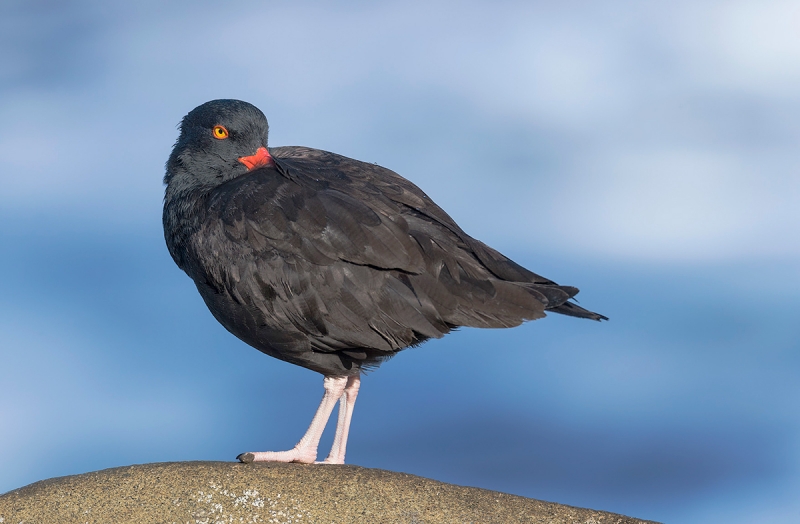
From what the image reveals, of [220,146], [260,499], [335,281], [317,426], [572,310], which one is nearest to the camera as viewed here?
[260,499]

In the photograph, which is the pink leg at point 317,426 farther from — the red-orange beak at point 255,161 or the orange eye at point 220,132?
the orange eye at point 220,132

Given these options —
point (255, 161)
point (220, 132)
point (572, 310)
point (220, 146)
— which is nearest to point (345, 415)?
point (572, 310)

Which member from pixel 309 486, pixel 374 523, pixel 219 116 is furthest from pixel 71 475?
pixel 219 116

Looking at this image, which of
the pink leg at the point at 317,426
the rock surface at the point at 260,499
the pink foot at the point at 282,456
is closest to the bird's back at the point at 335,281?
the pink leg at the point at 317,426

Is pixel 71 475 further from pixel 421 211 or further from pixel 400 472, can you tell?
pixel 421 211

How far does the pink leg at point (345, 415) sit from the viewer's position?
7.57 meters

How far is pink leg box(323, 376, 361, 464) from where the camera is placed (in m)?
7.57

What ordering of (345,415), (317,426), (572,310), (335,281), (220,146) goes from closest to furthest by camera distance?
1. (335,281)
2. (572,310)
3. (317,426)
4. (220,146)
5. (345,415)

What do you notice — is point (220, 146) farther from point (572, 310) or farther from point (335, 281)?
point (572, 310)

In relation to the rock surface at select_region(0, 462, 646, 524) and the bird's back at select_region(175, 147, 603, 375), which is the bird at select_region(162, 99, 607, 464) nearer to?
the bird's back at select_region(175, 147, 603, 375)

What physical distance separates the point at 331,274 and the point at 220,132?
165 centimetres

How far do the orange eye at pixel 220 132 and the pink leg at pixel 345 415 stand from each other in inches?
92.7

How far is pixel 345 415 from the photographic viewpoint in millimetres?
7594

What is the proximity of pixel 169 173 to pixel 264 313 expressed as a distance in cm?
170
